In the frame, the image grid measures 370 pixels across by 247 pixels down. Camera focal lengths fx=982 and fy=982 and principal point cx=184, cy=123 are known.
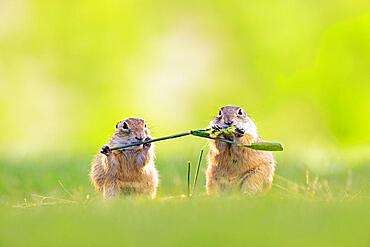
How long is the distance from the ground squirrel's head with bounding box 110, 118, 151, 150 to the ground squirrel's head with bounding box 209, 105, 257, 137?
0.58 m

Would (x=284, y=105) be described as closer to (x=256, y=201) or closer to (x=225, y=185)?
(x=225, y=185)

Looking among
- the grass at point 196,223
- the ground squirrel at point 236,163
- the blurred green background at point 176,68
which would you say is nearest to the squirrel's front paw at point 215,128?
the ground squirrel at point 236,163

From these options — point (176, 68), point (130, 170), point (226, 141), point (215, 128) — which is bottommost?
point (130, 170)

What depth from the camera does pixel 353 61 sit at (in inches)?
890

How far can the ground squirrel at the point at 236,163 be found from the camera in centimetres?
823

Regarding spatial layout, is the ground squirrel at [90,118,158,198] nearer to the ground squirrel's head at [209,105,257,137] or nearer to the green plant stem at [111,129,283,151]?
the green plant stem at [111,129,283,151]

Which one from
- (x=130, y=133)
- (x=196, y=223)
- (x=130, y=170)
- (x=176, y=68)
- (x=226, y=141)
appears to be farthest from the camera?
(x=176, y=68)

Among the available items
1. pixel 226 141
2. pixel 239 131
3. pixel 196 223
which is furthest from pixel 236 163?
pixel 196 223

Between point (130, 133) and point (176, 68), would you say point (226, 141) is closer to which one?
point (130, 133)

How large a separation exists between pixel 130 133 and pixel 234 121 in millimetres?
888

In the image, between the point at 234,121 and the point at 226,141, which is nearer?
the point at 226,141

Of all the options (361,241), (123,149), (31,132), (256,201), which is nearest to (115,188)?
(123,149)

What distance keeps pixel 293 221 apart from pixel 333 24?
59.7 feet

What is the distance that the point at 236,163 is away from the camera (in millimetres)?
8336
